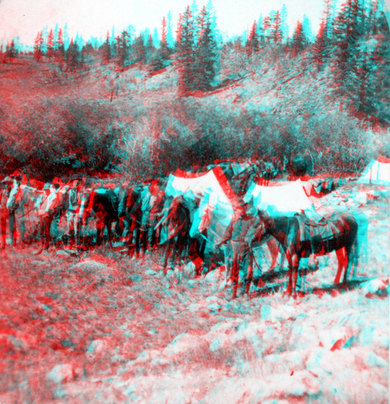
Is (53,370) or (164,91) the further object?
(164,91)

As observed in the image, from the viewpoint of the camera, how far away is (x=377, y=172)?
1.25 meters

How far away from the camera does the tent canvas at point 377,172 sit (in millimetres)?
1235

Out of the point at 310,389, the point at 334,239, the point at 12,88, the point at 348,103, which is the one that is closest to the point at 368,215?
the point at 334,239

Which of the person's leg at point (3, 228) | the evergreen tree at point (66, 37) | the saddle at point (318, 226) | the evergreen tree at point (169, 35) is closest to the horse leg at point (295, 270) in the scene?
the saddle at point (318, 226)

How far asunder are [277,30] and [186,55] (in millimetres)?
561

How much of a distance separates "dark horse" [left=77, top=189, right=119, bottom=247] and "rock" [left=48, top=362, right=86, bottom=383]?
2.22 feet

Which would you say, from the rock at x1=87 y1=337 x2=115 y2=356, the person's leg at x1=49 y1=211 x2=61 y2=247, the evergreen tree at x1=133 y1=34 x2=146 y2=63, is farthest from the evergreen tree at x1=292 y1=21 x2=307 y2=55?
the rock at x1=87 y1=337 x2=115 y2=356

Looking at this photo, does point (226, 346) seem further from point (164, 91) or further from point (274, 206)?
point (164, 91)

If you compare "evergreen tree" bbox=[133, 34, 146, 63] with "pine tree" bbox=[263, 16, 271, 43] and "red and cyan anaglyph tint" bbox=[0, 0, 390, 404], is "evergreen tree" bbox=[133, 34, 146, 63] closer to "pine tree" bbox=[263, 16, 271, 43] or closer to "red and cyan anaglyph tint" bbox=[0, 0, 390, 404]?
"red and cyan anaglyph tint" bbox=[0, 0, 390, 404]

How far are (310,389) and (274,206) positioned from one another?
893mm

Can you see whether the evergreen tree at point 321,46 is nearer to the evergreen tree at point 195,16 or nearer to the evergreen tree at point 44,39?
the evergreen tree at point 195,16

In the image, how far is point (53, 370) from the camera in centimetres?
119

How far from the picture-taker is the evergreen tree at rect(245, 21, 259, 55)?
4.64 ft

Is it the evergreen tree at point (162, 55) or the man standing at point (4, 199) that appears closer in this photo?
the evergreen tree at point (162, 55)
